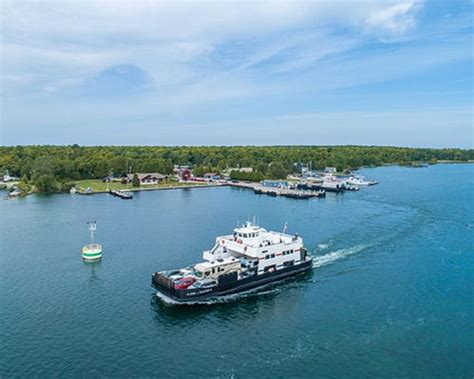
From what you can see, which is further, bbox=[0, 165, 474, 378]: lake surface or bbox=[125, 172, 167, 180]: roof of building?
bbox=[125, 172, 167, 180]: roof of building

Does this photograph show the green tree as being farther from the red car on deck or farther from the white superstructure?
the red car on deck

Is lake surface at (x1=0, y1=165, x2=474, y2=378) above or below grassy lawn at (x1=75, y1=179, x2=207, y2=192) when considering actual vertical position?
below

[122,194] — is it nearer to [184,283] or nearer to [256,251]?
[256,251]

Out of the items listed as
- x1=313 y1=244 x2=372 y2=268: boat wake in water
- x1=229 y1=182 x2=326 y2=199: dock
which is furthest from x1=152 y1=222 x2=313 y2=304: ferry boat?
x1=229 y1=182 x2=326 y2=199: dock

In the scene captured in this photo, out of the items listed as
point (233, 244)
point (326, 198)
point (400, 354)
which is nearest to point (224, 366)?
point (400, 354)

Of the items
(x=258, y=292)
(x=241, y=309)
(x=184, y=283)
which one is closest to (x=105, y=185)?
(x=184, y=283)

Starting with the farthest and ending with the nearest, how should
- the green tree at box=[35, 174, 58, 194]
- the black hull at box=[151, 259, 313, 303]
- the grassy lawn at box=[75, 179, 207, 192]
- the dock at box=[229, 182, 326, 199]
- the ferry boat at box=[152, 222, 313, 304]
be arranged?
the grassy lawn at box=[75, 179, 207, 192], the dock at box=[229, 182, 326, 199], the green tree at box=[35, 174, 58, 194], the ferry boat at box=[152, 222, 313, 304], the black hull at box=[151, 259, 313, 303]

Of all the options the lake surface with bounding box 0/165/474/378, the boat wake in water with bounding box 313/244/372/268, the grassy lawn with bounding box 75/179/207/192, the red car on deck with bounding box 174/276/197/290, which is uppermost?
the grassy lawn with bounding box 75/179/207/192
